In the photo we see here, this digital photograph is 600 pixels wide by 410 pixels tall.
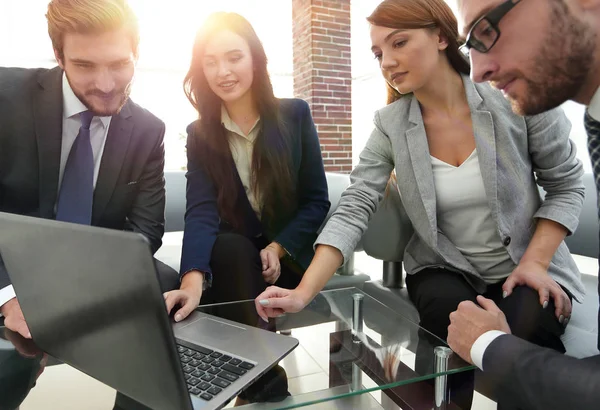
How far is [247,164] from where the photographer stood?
1505 mm

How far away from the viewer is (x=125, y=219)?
148 centimetres

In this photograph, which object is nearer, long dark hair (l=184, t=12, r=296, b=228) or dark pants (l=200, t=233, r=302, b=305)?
dark pants (l=200, t=233, r=302, b=305)

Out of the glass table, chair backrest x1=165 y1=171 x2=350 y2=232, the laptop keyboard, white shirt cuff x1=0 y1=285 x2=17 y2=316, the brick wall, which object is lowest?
the glass table

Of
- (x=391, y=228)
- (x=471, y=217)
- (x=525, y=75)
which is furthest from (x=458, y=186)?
(x=525, y=75)

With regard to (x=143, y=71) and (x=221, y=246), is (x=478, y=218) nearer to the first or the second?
(x=221, y=246)

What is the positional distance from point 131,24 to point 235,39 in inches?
12.6

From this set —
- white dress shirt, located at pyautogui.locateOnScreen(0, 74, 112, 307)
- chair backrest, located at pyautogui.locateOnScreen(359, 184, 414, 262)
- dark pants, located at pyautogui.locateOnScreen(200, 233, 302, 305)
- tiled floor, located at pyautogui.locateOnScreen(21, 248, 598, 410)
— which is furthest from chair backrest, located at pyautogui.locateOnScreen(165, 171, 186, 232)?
tiled floor, located at pyautogui.locateOnScreen(21, 248, 598, 410)

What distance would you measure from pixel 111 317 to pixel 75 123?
1020 mm

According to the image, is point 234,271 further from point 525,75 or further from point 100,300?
point 525,75

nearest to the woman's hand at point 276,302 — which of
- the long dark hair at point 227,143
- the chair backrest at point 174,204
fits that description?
the long dark hair at point 227,143

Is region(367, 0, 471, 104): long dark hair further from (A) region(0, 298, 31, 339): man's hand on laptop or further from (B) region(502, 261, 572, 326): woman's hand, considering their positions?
(A) region(0, 298, 31, 339): man's hand on laptop

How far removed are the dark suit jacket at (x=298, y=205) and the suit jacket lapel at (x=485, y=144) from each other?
21.6 inches

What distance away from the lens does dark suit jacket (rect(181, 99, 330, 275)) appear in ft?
4.64

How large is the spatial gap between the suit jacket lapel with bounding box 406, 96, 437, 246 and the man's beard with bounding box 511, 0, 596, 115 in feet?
1.27
